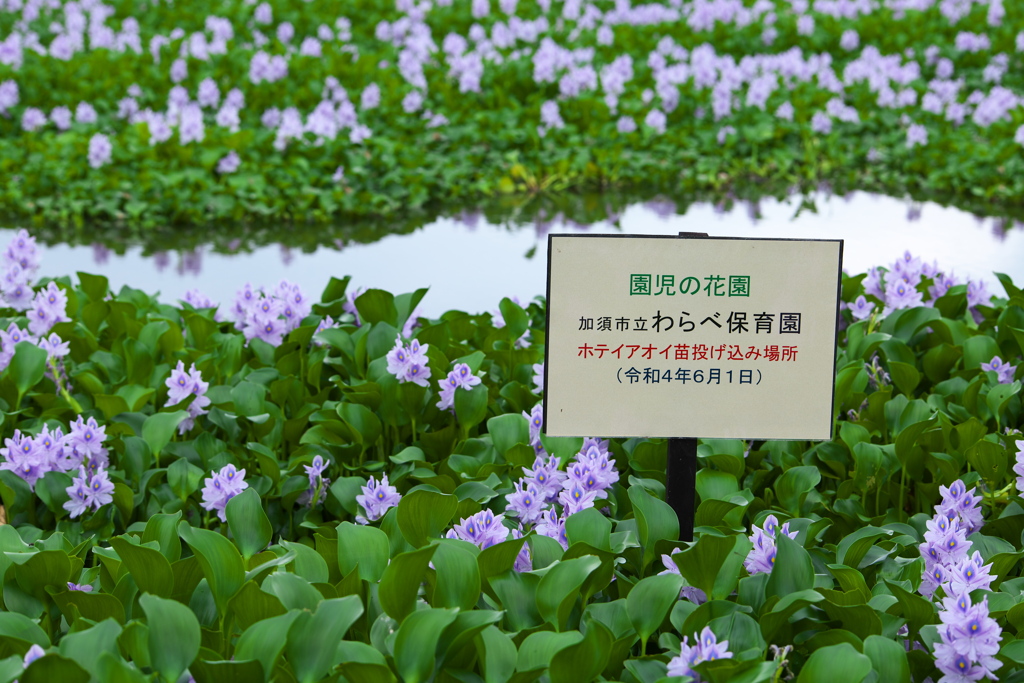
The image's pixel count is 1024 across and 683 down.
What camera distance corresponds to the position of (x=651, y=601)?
5.67 ft

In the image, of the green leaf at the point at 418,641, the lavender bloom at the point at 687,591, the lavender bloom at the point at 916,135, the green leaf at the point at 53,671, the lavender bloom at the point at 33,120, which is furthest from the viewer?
the lavender bloom at the point at 916,135

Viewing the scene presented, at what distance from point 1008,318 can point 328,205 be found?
384cm

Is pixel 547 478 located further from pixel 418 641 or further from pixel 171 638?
pixel 171 638

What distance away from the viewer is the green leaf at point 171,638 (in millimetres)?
1479

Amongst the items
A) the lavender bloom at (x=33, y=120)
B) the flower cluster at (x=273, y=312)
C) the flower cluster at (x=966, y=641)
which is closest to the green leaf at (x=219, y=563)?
the flower cluster at (x=966, y=641)

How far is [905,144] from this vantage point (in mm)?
6969

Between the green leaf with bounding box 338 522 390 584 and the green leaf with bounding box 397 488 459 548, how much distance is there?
0.30 feet

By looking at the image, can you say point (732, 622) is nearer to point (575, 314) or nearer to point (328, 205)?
point (575, 314)

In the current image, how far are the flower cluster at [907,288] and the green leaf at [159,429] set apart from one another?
6.44 ft

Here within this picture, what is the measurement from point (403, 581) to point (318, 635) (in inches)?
7.5

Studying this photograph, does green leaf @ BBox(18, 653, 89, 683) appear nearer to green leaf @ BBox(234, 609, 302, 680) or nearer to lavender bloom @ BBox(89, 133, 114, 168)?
green leaf @ BBox(234, 609, 302, 680)

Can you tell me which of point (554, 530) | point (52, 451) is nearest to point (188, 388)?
point (52, 451)

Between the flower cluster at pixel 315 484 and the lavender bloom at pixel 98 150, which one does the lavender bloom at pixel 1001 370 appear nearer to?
the flower cluster at pixel 315 484

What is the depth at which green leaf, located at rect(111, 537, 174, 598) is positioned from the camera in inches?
67.7
